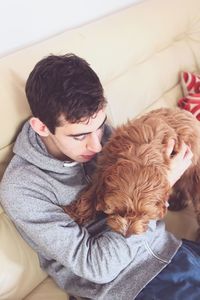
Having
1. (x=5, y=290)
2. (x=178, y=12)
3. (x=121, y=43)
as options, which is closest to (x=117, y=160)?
(x=5, y=290)

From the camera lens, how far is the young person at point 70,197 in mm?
1178

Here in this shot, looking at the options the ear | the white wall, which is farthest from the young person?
the white wall

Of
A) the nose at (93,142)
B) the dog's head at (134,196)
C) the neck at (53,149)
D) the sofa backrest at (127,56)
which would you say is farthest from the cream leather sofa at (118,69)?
the dog's head at (134,196)

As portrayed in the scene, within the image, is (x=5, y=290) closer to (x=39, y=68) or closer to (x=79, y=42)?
(x=39, y=68)

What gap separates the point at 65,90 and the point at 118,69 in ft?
2.73

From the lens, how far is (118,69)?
6.33 feet

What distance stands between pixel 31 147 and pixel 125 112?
30.3 inches

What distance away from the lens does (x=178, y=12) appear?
2.35 m

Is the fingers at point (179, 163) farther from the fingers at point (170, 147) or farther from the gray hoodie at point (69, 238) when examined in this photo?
the gray hoodie at point (69, 238)

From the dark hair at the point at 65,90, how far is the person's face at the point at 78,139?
0.10 ft

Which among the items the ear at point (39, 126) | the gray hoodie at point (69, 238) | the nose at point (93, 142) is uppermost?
the ear at point (39, 126)

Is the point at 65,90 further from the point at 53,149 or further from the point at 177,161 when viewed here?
the point at 177,161

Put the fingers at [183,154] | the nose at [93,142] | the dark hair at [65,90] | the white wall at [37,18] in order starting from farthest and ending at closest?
1. the white wall at [37,18]
2. the fingers at [183,154]
3. the nose at [93,142]
4. the dark hair at [65,90]

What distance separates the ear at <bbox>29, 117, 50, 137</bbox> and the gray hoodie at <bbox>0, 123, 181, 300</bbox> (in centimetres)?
6
